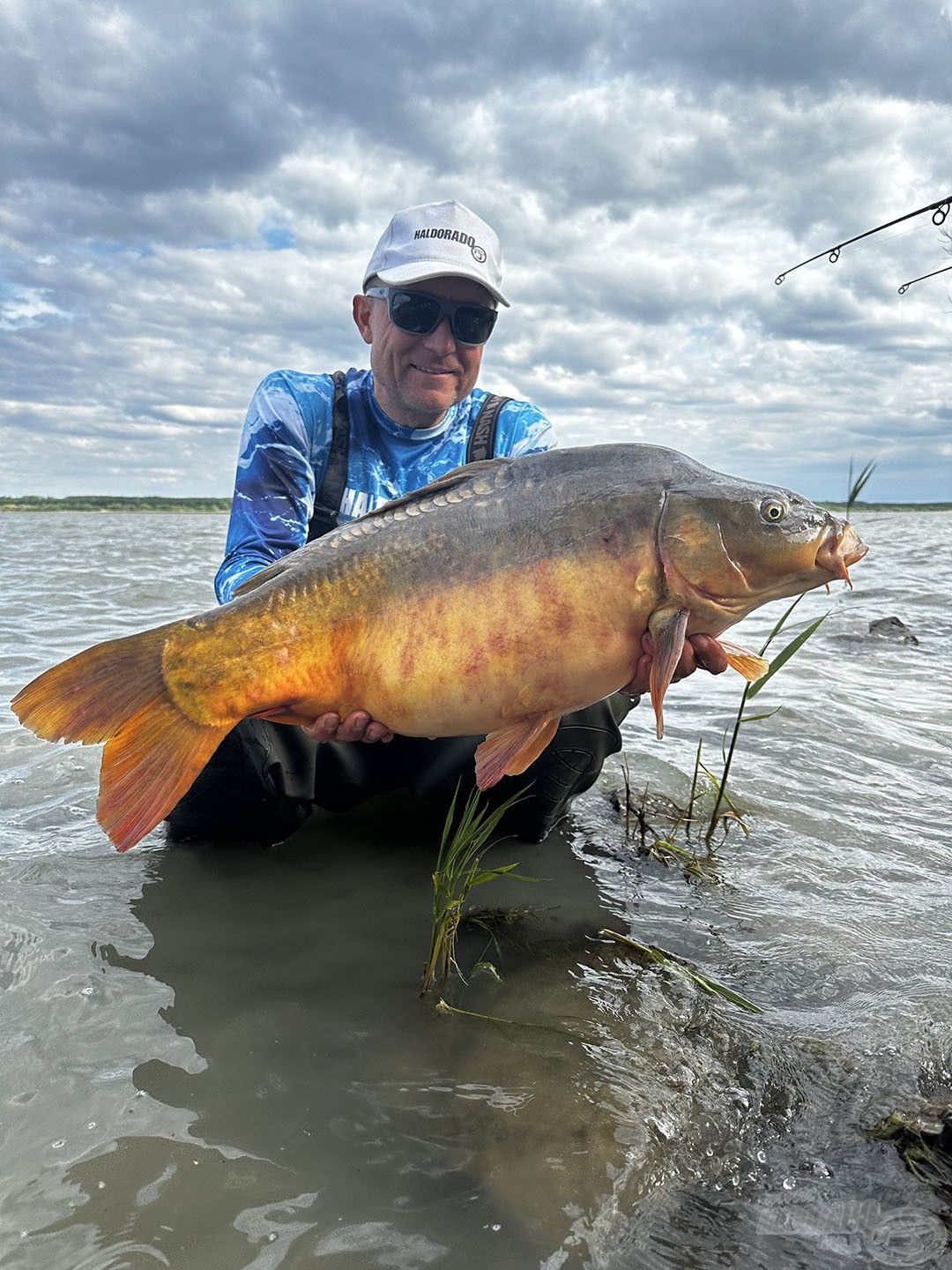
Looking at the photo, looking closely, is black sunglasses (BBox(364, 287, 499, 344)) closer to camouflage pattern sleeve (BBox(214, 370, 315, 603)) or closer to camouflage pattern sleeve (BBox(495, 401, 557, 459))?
camouflage pattern sleeve (BBox(495, 401, 557, 459))

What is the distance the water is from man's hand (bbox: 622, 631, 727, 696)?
29.2 inches

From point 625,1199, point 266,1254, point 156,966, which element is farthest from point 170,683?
point 625,1199

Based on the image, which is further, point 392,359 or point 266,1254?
point 392,359

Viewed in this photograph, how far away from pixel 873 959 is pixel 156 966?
1.87 m

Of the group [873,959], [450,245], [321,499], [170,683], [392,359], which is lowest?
[873,959]

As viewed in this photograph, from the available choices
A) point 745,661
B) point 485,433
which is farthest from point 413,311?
point 745,661

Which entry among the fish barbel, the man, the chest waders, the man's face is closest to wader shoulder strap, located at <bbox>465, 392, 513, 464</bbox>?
the man

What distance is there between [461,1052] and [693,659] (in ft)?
3.76

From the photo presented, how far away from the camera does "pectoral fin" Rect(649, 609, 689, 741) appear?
2.10 meters

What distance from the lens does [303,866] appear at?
295 cm

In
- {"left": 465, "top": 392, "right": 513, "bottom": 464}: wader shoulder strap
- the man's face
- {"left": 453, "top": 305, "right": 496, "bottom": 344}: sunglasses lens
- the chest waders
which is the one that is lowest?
the chest waders

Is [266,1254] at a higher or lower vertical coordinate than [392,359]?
lower

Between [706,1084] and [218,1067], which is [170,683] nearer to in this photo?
[218,1067]

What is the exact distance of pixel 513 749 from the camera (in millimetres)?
2291
